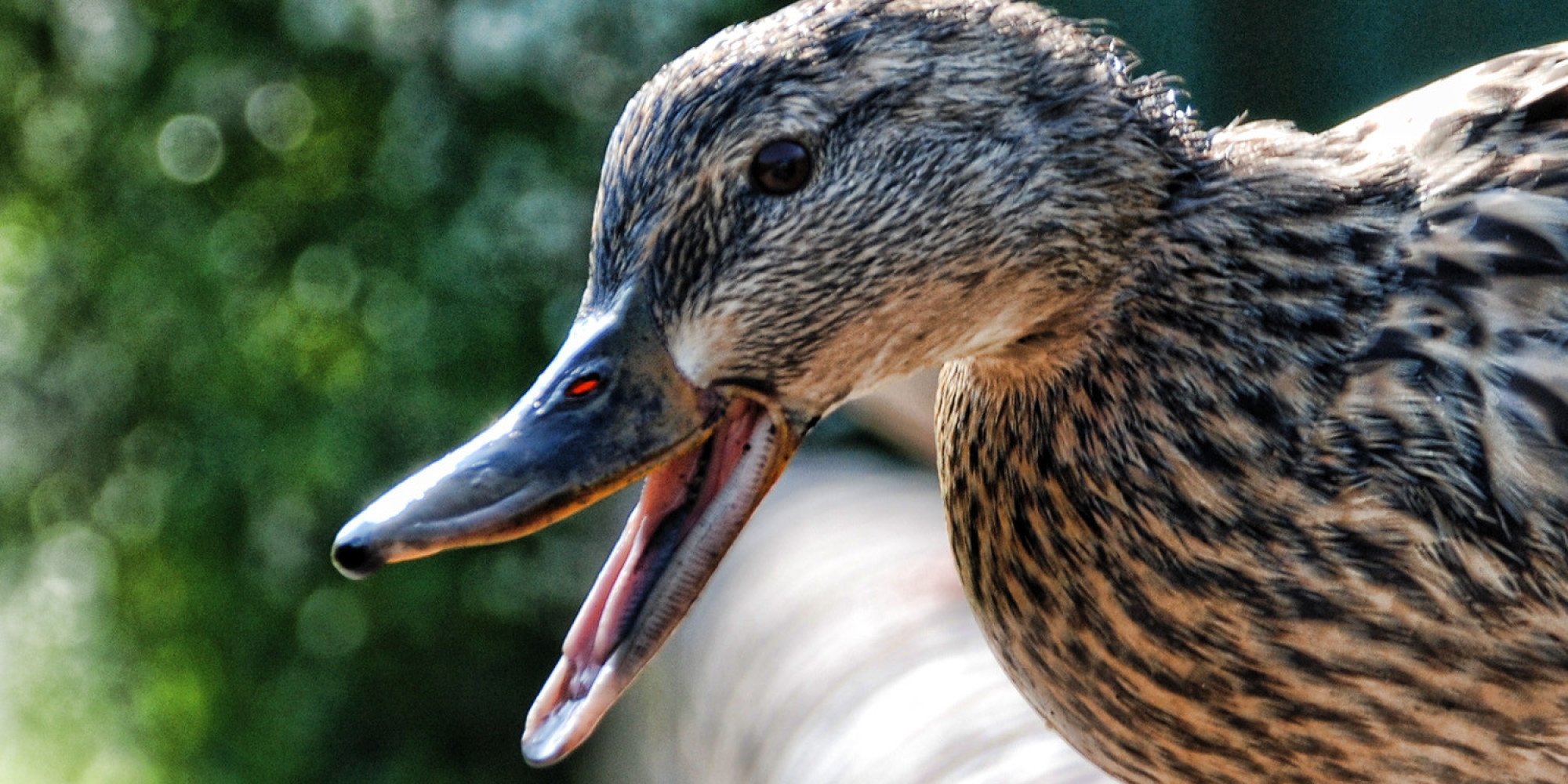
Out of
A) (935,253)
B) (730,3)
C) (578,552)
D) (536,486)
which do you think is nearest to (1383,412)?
(935,253)

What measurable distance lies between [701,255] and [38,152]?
3.27 m

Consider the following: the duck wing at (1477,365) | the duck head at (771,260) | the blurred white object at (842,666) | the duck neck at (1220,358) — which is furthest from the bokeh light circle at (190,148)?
the duck wing at (1477,365)

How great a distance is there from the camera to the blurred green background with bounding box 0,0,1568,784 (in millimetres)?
3129

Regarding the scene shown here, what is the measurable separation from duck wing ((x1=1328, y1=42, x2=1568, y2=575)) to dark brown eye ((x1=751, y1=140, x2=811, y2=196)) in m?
0.43

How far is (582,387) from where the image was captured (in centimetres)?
116

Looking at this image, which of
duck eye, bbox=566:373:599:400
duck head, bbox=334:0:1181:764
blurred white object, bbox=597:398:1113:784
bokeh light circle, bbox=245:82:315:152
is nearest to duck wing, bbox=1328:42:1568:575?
duck head, bbox=334:0:1181:764

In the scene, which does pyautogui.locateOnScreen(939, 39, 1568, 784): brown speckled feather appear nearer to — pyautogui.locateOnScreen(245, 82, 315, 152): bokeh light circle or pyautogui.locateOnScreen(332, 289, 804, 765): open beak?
pyautogui.locateOnScreen(332, 289, 804, 765): open beak

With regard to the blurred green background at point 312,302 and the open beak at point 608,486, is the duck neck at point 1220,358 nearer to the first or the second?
the open beak at point 608,486

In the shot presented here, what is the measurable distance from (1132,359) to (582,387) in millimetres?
427

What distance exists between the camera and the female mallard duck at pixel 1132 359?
45.3 inches

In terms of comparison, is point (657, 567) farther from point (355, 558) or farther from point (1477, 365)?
point (1477, 365)

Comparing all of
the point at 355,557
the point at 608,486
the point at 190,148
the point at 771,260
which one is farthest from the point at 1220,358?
the point at 190,148

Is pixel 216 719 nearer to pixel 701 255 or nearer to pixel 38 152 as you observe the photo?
pixel 38 152

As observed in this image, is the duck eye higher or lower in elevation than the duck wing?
higher
